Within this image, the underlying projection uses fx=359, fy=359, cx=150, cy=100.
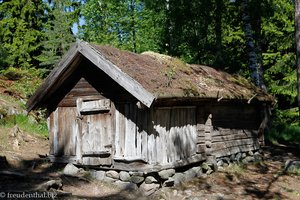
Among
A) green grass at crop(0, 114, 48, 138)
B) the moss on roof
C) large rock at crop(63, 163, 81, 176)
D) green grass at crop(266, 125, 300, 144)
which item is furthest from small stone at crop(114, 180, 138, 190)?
green grass at crop(266, 125, 300, 144)

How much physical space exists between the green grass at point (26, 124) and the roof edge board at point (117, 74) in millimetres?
7450

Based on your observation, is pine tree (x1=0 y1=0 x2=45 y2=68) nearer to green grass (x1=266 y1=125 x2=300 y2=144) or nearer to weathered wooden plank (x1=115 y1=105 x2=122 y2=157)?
green grass (x1=266 y1=125 x2=300 y2=144)

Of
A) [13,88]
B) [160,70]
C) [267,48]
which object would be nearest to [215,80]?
[160,70]

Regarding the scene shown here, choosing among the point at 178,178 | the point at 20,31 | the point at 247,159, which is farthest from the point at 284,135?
the point at 20,31

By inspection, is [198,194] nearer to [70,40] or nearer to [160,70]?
[160,70]

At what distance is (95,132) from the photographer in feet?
33.7

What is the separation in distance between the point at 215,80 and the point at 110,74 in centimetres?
464

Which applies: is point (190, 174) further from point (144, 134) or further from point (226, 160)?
point (226, 160)

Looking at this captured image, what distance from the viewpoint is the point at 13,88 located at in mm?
19703

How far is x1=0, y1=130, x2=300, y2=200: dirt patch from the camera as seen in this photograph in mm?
9078

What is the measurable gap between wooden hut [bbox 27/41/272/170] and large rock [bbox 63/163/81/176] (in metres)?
0.19

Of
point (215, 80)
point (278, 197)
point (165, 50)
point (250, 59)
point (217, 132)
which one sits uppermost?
point (165, 50)

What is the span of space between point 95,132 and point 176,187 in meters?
2.75

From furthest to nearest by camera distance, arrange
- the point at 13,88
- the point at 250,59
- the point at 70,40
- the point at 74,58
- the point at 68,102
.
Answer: the point at 70,40 → the point at 13,88 → the point at 250,59 → the point at 68,102 → the point at 74,58
